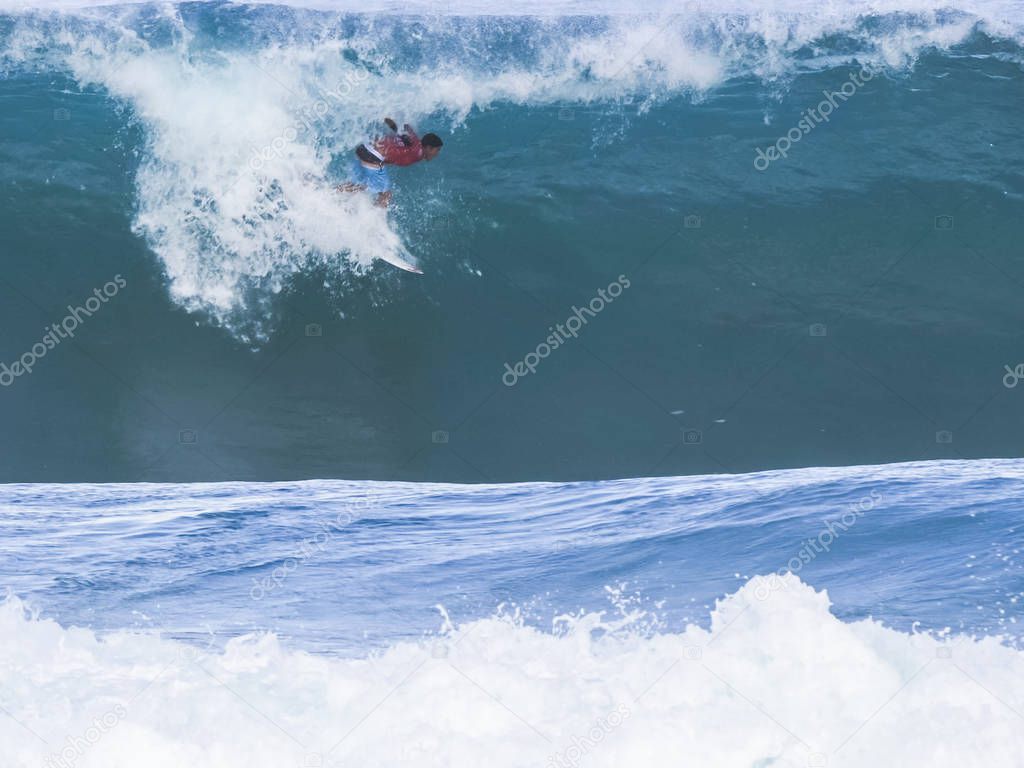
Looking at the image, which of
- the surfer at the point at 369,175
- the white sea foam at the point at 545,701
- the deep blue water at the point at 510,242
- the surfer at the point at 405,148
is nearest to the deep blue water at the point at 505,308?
the deep blue water at the point at 510,242

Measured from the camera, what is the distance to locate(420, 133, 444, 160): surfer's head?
24.3ft

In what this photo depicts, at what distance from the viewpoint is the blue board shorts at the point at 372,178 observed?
7.50m

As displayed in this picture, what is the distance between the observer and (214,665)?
5.66 meters

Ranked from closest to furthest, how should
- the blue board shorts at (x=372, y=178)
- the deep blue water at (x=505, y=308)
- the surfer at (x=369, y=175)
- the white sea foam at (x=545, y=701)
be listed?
the white sea foam at (x=545, y=701)
the deep blue water at (x=505, y=308)
the surfer at (x=369, y=175)
the blue board shorts at (x=372, y=178)

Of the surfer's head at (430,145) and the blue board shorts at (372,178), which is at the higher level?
the surfer's head at (430,145)

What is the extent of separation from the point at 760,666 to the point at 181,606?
3.07 meters

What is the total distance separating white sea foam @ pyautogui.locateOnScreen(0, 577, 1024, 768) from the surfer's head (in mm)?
3190

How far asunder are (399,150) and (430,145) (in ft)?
0.89

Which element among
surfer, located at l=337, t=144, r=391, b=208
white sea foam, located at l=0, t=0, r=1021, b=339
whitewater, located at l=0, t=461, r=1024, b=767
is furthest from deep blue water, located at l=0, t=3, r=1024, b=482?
whitewater, located at l=0, t=461, r=1024, b=767

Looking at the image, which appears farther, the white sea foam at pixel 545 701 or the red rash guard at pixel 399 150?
the red rash guard at pixel 399 150

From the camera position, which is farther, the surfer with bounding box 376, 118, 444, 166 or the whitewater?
the surfer with bounding box 376, 118, 444, 166

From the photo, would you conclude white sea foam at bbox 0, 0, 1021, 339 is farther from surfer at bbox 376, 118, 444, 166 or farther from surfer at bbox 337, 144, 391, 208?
surfer at bbox 376, 118, 444, 166

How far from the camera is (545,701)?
5.32 metres

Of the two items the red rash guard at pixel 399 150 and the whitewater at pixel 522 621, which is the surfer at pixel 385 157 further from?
the whitewater at pixel 522 621
